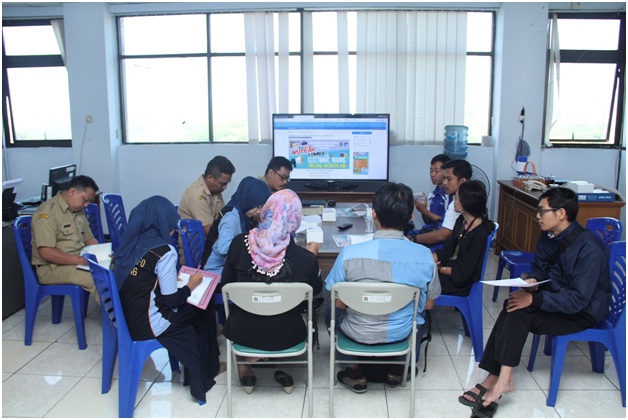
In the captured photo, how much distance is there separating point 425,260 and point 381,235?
23 cm

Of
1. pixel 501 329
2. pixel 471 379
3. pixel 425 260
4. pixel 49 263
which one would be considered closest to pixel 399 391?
pixel 471 379

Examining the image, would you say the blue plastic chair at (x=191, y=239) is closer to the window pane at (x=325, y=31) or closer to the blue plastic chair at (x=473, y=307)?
the blue plastic chair at (x=473, y=307)

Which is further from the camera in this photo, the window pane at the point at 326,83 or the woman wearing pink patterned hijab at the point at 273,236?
the window pane at the point at 326,83

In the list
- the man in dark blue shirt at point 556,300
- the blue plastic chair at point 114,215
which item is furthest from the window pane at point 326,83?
the man in dark blue shirt at point 556,300

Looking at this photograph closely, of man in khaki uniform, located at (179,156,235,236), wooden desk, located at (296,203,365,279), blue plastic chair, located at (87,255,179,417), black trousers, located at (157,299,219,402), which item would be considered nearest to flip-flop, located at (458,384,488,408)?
wooden desk, located at (296,203,365,279)

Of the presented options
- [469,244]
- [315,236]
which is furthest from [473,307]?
[315,236]

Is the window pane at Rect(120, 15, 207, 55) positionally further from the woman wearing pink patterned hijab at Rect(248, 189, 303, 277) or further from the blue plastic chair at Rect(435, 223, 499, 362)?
the blue plastic chair at Rect(435, 223, 499, 362)

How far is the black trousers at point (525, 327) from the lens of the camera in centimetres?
257

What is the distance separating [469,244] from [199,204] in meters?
1.86

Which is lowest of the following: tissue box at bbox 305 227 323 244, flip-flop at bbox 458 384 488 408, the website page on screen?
flip-flop at bbox 458 384 488 408

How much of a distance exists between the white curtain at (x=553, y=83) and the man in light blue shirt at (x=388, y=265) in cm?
387

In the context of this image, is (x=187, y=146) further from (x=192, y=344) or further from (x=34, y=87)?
(x=192, y=344)

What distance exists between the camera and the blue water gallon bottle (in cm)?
556

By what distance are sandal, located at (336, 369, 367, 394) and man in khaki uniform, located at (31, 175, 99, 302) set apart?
1.55 metres
